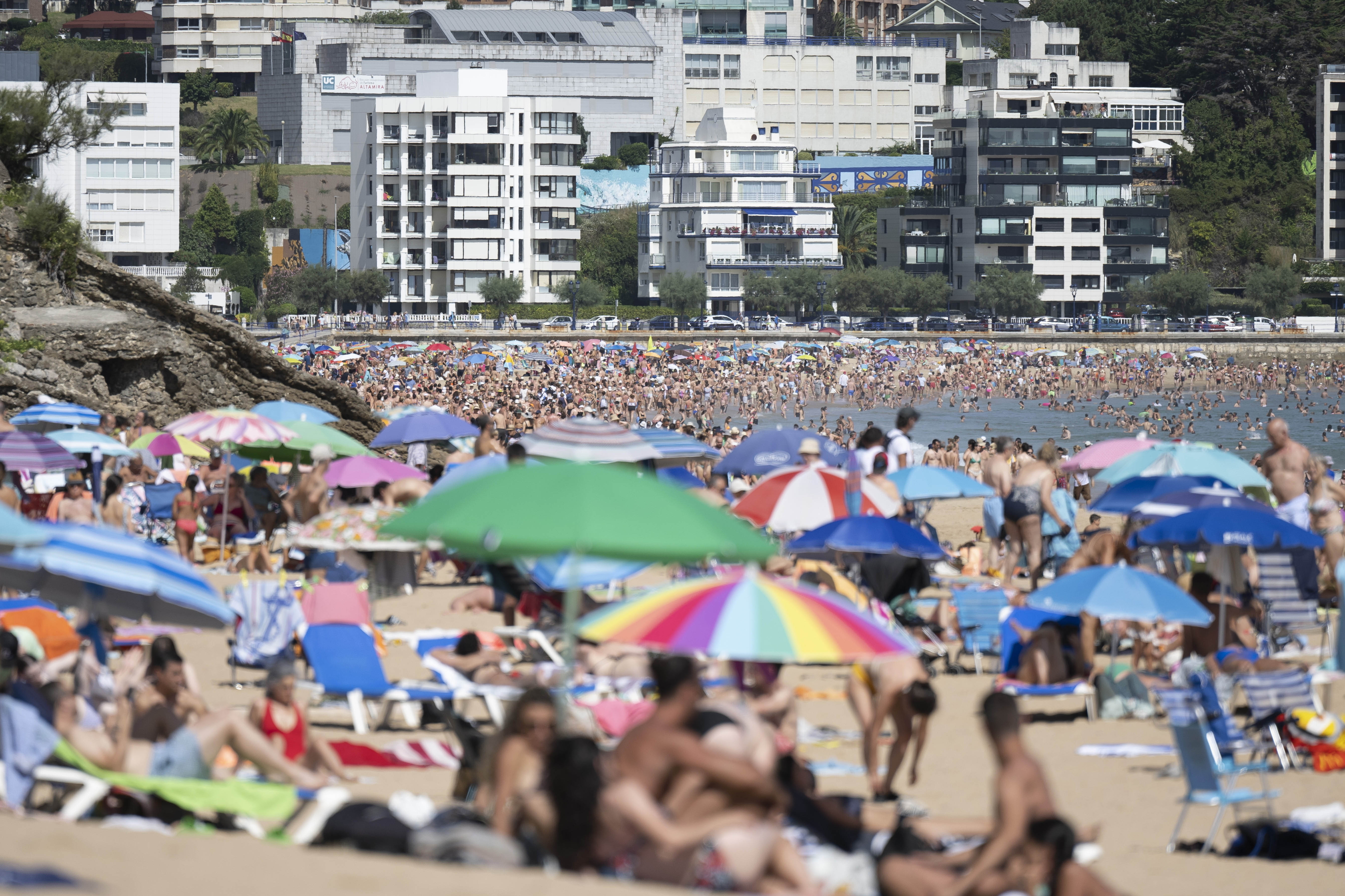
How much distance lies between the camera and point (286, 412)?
13.1 m

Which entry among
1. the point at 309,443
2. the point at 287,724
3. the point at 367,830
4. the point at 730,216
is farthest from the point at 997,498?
the point at 730,216

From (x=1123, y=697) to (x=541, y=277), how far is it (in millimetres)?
71946

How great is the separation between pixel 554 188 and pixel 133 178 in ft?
67.5

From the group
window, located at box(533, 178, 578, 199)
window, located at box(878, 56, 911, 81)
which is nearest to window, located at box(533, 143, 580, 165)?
window, located at box(533, 178, 578, 199)

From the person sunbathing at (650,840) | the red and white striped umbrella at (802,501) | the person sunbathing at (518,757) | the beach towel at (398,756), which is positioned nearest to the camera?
the person sunbathing at (650,840)

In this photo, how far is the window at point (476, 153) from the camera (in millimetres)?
75938

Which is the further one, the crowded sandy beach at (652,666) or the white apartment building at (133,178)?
the white apartment building at (133,178)

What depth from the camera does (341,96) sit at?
10400 centimetres

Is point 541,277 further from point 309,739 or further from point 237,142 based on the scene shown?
point 309,739

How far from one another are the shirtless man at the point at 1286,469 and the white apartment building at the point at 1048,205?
68375 millimetres

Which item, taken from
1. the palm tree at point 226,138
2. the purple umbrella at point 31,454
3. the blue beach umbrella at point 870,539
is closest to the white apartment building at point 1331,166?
the palm tree at point 226,138

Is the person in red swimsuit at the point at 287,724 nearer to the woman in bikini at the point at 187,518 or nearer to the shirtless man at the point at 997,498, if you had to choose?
the woman in bikini at the point at 187,518

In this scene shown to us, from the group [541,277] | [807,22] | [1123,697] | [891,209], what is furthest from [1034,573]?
[807,22]

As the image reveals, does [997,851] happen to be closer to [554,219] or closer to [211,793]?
[211,793]
